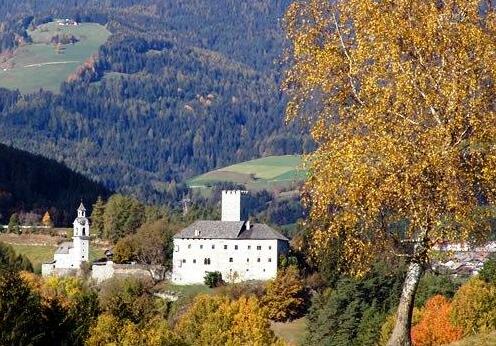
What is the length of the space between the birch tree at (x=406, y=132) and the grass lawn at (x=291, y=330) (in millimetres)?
71772

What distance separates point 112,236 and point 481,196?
11918 centimetres

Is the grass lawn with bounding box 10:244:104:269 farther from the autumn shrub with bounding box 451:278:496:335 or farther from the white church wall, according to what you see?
the autumn shrub with bounding box 451:278:496:335

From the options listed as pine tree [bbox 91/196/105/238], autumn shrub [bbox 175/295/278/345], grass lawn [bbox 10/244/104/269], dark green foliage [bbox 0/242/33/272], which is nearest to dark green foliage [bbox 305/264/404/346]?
autumn shrub [bbox 175/295/278/345]

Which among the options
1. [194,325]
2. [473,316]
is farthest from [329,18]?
[194,325]

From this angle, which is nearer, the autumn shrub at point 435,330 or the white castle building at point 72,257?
the autumn shrub at point 435,330

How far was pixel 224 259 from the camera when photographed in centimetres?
12356

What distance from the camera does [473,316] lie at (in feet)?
254

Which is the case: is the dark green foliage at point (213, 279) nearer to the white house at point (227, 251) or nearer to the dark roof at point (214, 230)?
the white house at point (227, 251)

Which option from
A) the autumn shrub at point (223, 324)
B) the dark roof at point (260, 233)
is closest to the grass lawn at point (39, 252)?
the dark roof at point (260, 233)

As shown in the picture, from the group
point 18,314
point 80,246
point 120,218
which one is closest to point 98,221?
point 120,218

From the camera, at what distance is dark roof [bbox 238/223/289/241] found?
123 m

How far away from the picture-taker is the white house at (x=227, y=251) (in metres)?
122

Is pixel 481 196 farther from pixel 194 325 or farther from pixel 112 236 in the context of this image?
pixel 112 236

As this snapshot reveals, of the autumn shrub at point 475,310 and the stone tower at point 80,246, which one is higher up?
the autumn shrub at point 475,310
